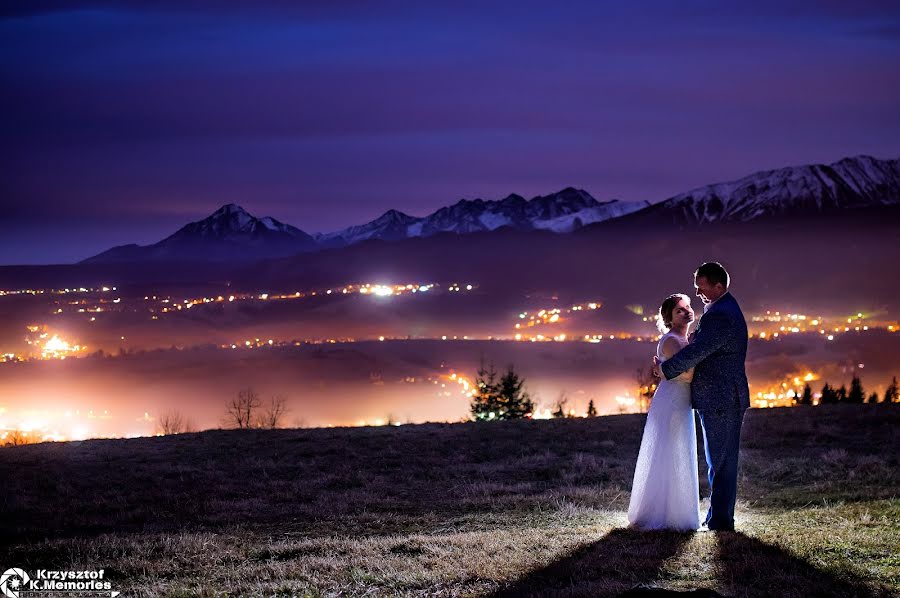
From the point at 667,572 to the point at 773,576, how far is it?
109cm

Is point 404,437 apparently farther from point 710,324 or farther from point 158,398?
point 158,398

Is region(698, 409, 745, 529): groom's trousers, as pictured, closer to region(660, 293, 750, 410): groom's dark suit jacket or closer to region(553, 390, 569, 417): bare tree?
region(660, 293, 750, 410): groom's dark suit jacket

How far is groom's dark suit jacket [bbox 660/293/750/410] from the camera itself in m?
11.3

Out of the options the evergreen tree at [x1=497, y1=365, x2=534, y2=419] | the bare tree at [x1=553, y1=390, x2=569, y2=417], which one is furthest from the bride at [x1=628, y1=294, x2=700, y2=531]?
the evergreen tree at [x1=497, y1=365, x2=534, y2=419]

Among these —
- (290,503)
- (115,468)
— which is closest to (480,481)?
(290,503)

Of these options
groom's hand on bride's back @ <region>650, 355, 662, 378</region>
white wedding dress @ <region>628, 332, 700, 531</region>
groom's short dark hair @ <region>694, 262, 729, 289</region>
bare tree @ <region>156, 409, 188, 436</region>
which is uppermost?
groom's short dark hair @ <region>694, 262, 729, 289</region>

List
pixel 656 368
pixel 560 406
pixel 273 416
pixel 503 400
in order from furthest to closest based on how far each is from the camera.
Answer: pixel 560 406 < pixel 503 400 < pixel 273 416 < pixel 656 368

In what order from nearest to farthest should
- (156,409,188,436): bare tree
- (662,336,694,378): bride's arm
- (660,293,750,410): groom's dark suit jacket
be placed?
(660,293,750,410): groom's dark suit jacket
(662,336,694,378): bride's arm
(156,409,188,436): bare tree

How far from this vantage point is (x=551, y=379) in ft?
554

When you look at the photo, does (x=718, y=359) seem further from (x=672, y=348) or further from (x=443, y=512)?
(x=443, y=512)

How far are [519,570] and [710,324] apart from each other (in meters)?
4.49

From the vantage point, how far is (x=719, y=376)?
37.8 ft

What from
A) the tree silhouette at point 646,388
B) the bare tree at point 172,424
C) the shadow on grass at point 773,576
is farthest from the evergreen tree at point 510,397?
the shadow on grass at point 773,576

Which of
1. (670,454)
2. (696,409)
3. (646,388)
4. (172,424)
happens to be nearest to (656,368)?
(696,409)
